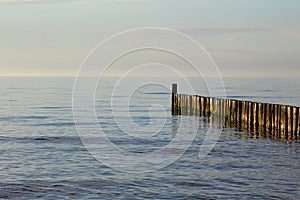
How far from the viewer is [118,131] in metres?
32.4

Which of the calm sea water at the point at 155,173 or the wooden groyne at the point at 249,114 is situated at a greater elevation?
the wooden groyne at the point at 249,114

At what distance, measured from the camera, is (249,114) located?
3322 cm

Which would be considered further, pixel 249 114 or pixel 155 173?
pixel 249 114

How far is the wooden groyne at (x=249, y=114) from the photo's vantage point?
27562 millimetres

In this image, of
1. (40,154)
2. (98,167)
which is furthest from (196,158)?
(40,154)

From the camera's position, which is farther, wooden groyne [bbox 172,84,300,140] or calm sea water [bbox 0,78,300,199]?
wooden groyne [bbox 172,84,300,140]

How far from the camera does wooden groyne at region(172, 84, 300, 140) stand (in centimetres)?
2756

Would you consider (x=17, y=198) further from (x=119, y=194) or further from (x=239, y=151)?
(x=239, y=151)

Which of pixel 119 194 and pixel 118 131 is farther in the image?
pixel 118 131

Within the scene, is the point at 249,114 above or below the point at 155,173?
above

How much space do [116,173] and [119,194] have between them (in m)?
3.06

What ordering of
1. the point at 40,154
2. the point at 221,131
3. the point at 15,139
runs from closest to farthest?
the point at 40,154 → the point at 15,139 → the point at 221,131

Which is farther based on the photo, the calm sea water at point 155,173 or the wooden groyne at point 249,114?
the wooden groyne at point 249,114

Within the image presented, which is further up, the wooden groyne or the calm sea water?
the wooden groyne
